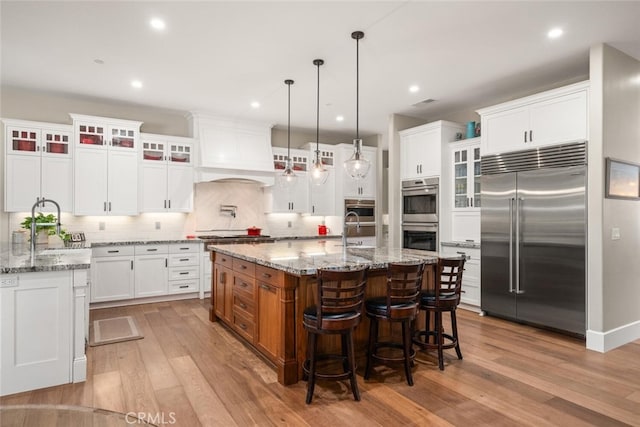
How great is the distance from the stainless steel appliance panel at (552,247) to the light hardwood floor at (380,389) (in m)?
0.40

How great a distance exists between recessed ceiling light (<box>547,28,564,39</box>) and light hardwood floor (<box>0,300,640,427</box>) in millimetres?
3016

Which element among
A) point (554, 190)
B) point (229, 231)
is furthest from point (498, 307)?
point (229, 231)

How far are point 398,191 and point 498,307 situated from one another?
2.43 metres

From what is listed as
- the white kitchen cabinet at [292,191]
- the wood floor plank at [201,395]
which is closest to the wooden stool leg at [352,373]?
the wood floor plank at [201,395]

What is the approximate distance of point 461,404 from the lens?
2.65 metres

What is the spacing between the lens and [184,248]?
19.4 feet

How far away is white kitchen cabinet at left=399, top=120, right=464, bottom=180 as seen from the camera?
18.8 feet

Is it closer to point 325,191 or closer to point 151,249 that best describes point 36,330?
point 151,249

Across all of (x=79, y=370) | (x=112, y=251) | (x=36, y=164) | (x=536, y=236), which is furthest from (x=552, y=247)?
(x=36, y=164)

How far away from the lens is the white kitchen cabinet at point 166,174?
19.2 feet

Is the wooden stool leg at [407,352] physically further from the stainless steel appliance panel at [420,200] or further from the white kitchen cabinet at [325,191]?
the white kitchen cabinet at [325,191]

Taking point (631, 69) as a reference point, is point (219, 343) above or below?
below

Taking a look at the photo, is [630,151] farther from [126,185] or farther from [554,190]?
[126,185]

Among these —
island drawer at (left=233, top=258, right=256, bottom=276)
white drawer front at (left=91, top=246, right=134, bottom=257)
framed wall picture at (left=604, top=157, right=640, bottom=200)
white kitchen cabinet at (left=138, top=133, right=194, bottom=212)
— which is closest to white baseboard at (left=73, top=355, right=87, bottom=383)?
island drawer at (left=233, top=258, right=256, bottom=276)
